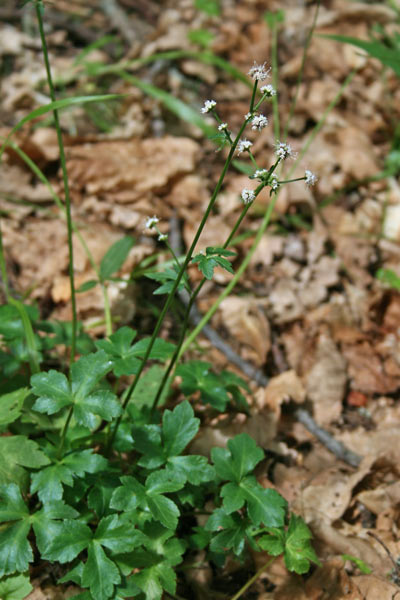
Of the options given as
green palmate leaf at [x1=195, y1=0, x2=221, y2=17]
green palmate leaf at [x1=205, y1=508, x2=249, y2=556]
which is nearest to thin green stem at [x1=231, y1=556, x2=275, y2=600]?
green palmate leaf at [x1=205, y1=508, x2=249, y2=556]

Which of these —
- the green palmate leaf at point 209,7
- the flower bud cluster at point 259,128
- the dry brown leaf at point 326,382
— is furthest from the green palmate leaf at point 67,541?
the green palmate leaf at point 209,7

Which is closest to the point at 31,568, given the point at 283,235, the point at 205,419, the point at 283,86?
the point at 205,419

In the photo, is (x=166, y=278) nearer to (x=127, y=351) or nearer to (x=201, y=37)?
(x=127, y=351)

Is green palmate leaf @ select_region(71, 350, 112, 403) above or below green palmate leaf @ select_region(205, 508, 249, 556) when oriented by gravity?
above

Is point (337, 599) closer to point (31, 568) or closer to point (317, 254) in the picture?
point (31, 568)

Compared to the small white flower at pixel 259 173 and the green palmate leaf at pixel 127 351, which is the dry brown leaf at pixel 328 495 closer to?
the green palmate leaf at pixel 127 351

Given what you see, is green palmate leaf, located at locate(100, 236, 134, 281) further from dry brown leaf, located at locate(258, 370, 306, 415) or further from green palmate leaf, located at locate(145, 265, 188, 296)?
dry brown leaf, located at locate(258, 370, 306, 415)
